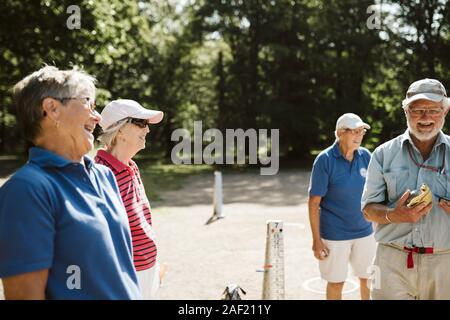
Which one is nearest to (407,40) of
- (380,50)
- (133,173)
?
(380,50)

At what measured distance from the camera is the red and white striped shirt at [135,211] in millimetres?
3223

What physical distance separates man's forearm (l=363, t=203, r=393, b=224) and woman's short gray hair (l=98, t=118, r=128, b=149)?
1.83 m

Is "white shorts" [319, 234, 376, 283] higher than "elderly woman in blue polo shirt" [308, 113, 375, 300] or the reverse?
the reverse

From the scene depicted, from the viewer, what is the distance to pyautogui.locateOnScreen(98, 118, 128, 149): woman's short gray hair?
3.38 metres

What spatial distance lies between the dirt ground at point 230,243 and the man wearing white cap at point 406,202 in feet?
9.10

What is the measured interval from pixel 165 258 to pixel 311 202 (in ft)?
13.7

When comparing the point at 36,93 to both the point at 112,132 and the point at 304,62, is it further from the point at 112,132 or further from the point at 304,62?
the point at 304,62

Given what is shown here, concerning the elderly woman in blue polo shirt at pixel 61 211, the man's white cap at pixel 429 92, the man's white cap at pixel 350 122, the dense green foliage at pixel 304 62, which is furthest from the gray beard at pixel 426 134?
the dense green foliage at pixel 304 62

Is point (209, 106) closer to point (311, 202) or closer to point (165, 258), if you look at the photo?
point (165, 258)

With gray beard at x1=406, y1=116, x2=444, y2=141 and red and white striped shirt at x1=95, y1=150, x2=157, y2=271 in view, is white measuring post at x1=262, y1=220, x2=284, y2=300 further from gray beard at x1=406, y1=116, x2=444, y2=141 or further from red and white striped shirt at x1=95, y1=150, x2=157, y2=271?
A: gray beard at x1=406, y1=116, x2=444, y2=141

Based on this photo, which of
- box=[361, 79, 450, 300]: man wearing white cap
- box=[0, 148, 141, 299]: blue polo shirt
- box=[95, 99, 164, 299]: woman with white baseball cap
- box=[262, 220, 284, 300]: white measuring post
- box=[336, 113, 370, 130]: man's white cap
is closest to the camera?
box=[0, 148, 141, 299]: blue polo shirt

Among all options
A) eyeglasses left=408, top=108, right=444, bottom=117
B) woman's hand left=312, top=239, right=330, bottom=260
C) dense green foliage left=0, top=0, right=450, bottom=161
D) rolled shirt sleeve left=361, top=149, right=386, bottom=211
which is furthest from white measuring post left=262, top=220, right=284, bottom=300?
dense green foliage left=0, top=0, right=450, bottom=161

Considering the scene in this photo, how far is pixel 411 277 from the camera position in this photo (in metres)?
3.17

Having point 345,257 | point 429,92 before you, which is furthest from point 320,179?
point 429,92
